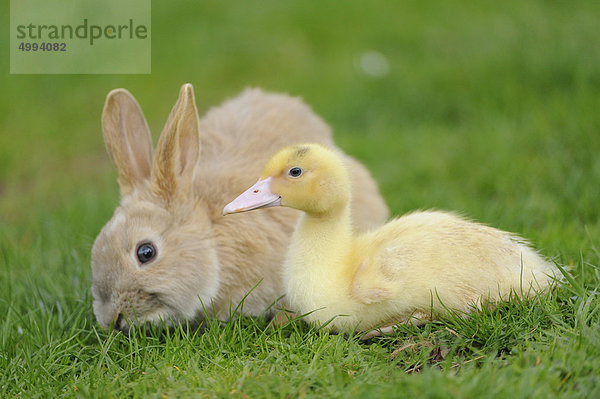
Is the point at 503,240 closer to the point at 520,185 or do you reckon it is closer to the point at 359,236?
the point at 359,236

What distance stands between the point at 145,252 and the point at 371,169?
305 cm

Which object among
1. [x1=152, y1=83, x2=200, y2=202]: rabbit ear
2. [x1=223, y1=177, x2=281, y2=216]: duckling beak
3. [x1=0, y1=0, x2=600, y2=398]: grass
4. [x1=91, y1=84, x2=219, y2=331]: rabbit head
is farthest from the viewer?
[x1=152, y1=83, x2=200, y2=202]: rabbit ear

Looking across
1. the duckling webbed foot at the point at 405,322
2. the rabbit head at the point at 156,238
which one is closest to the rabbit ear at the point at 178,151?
the rabbit head at the point at 156,238

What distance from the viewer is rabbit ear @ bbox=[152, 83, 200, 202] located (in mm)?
3674

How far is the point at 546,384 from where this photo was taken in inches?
101

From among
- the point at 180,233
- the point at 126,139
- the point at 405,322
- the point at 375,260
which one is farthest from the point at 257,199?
the point at 126,139

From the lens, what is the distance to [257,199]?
333 centimetres

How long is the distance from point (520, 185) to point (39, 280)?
365 centimetres

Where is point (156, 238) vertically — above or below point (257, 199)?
below

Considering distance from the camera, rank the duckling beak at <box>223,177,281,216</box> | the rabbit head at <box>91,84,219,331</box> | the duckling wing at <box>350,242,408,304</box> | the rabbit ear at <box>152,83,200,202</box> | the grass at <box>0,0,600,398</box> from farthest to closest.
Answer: the rabbit ear at <box>152,83,200,202</box>
the rabbit head at <box>91,84,219,331</box>
the duckling beak at <box>223,177,281,216</box>
the duckling wing at <box>350,242,408,304</box>
the grass at <box>0,0,600,398</box>

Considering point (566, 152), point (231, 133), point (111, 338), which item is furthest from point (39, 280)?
point (566, 152)

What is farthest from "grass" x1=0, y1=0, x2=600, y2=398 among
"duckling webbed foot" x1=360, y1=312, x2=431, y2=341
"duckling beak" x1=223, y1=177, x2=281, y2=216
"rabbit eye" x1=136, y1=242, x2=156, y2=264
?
"duckling beak" x1=223, y1=177, x2=281, y2=216

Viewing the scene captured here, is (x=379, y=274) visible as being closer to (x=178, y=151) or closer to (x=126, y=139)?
(x=178, y=151)

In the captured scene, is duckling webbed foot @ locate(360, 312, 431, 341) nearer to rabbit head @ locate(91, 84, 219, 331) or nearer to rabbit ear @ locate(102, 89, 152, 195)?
rabbit head @ locate(91, 84, 219, 331)
